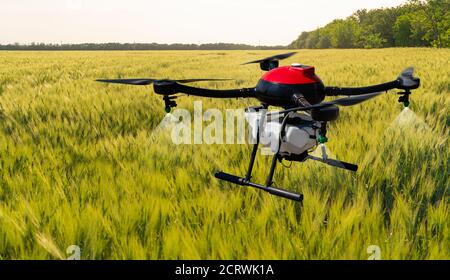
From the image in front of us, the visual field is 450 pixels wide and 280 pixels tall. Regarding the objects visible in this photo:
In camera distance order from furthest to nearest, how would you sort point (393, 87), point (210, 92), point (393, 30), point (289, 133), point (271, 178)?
point (393, 30) → point (393, 87) → point (210, 92) → point (271, 178) → point (289, 133)

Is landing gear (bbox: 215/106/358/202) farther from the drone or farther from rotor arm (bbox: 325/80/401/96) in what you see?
rotor arm (bbox: 325/80/401/96)

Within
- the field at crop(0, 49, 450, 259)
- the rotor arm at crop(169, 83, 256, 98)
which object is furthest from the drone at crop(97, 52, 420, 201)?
the field at crop(0, 49, 450, 259)

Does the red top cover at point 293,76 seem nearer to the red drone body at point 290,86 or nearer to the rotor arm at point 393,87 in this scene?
the red drone body at point 290,86

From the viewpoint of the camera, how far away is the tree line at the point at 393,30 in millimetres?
65188

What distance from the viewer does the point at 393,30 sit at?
3588 inches

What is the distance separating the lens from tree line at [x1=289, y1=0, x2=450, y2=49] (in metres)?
65.2

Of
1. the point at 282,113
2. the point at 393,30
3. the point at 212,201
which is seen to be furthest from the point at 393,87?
the point at 393,30

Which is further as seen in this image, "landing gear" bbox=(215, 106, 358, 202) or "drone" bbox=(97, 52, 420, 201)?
"drone" bbox=(97, 52, 420, 201)

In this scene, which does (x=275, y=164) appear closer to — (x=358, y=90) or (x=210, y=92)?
(x=210, y=92)

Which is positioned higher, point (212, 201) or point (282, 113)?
point (282, 113)

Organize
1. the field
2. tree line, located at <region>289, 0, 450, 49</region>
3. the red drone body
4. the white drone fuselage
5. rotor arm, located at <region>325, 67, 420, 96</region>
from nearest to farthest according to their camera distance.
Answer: the field
the white drone fuselage
the red drone body
rotor arm, located at <region>325, 67, 420, 96</region>
tree line, located at <region>289, 0, 450, 49</region>

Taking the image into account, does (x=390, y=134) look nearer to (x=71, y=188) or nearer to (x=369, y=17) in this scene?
(x=71, y=188)

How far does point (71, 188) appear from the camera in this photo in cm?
191

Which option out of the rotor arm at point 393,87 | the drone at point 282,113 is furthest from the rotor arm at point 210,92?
the rotor arm at point 393,87
